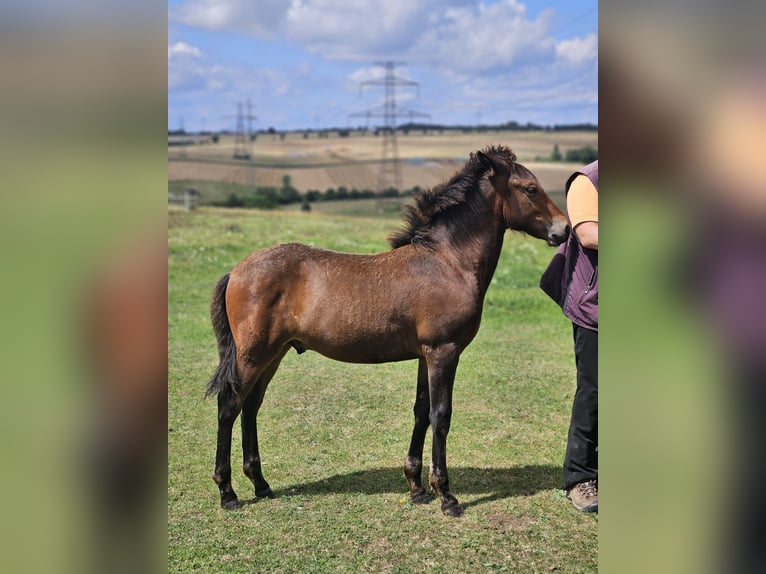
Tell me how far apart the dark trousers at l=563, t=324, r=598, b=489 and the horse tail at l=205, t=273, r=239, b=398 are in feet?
7.71

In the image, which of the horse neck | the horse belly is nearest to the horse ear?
the horse neck

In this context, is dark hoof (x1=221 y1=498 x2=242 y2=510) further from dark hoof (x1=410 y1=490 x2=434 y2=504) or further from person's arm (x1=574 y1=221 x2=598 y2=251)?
person's arm (x1=574 y1=221 x2=598 y2=251)

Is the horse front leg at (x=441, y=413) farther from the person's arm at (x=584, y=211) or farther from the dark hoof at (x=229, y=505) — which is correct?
the dark hoof at (x=229, y=505)

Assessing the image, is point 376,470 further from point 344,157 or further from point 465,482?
point 344,157

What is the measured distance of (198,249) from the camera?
50.7ft

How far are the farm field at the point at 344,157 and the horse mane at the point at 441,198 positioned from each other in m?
26.7

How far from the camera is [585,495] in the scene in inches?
176

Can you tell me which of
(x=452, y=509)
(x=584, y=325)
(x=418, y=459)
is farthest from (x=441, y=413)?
(x=584, y=325)

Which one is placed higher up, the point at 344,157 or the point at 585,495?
the point at 344,157

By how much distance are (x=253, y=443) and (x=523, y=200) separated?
2.56 meters

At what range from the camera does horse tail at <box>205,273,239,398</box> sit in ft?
14.7
